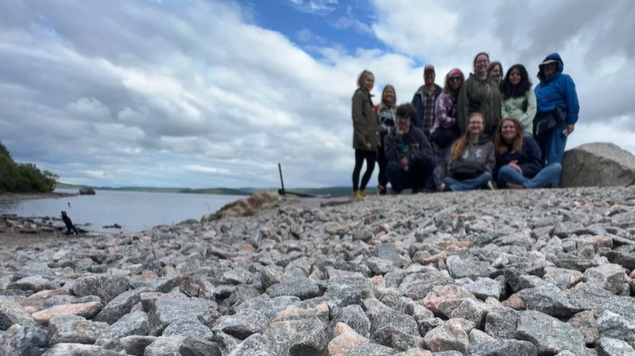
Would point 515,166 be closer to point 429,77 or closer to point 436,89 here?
point 436,89

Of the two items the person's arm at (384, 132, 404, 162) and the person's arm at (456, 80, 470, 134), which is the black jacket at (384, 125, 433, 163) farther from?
the person's arm at (456, 80, 470, 134)

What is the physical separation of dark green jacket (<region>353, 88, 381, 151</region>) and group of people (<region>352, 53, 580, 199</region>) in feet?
0.06

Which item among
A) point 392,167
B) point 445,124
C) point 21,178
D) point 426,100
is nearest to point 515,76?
point 445,124

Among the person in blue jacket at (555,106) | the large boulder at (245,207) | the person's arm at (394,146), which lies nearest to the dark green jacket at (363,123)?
the person's arm at (394,146)

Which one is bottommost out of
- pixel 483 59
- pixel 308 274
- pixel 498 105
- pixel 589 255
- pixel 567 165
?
pixel 308 274

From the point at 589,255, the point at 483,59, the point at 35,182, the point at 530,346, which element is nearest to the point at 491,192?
the point at 483,59

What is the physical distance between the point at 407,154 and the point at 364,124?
110 centimetres

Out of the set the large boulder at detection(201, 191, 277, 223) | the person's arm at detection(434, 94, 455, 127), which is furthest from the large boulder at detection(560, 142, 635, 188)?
the large boulder at detection(201, 191, 277, 223)

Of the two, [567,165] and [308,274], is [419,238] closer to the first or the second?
[308,274]

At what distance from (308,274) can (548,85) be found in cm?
720

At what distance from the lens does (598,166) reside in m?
8.26

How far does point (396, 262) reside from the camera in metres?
2.71

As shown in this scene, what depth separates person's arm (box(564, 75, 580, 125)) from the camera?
24.5 feet

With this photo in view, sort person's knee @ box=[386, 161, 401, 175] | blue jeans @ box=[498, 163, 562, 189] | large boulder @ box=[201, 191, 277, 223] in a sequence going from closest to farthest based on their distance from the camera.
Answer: blue jeans @ box=[498, 163, 562, 189], person's knee @ box=[386, 161, 401, 175], large boulder @ box=[201, 191, 277, 223]
